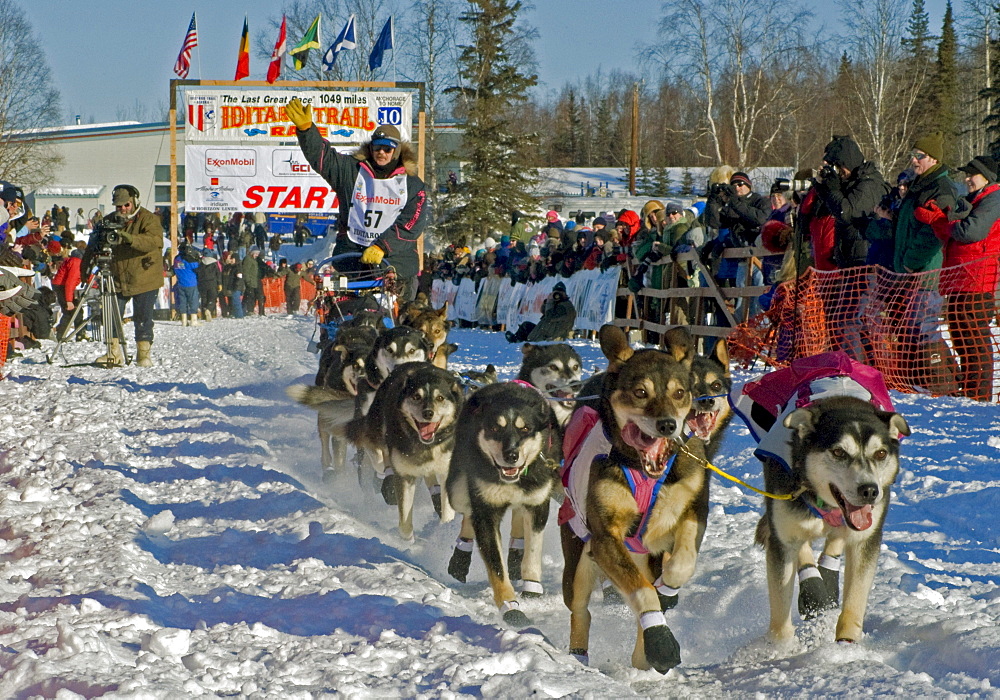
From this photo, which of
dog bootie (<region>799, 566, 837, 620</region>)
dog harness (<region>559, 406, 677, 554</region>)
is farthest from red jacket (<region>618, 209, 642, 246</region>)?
dog bootie (<region>799, 566, 837, 620</region>)

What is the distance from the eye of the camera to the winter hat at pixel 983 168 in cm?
591

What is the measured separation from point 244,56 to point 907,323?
668 inches

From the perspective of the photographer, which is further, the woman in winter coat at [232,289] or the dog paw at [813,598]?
the woman in winter coat at [232,289]

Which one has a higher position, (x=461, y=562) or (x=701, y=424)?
(x=701, y=424)

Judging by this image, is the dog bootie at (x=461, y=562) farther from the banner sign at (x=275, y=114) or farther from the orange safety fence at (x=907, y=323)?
the banner sign at (x=275, y=114)

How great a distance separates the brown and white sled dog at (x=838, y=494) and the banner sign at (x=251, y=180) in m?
17.2

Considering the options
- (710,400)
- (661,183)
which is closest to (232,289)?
(710,400)

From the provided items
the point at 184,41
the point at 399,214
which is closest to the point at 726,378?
the point at 399,214

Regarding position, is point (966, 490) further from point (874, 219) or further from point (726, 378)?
point (874, 219)

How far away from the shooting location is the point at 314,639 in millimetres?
2771

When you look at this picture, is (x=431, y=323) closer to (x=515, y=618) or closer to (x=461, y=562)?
(x=461, y=562)

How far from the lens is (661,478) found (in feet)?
10.2

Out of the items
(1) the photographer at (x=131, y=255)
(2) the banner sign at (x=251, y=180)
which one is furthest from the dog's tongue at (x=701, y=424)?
(2) the banner sign at (x=251, y=180)

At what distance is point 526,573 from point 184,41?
1989cm
